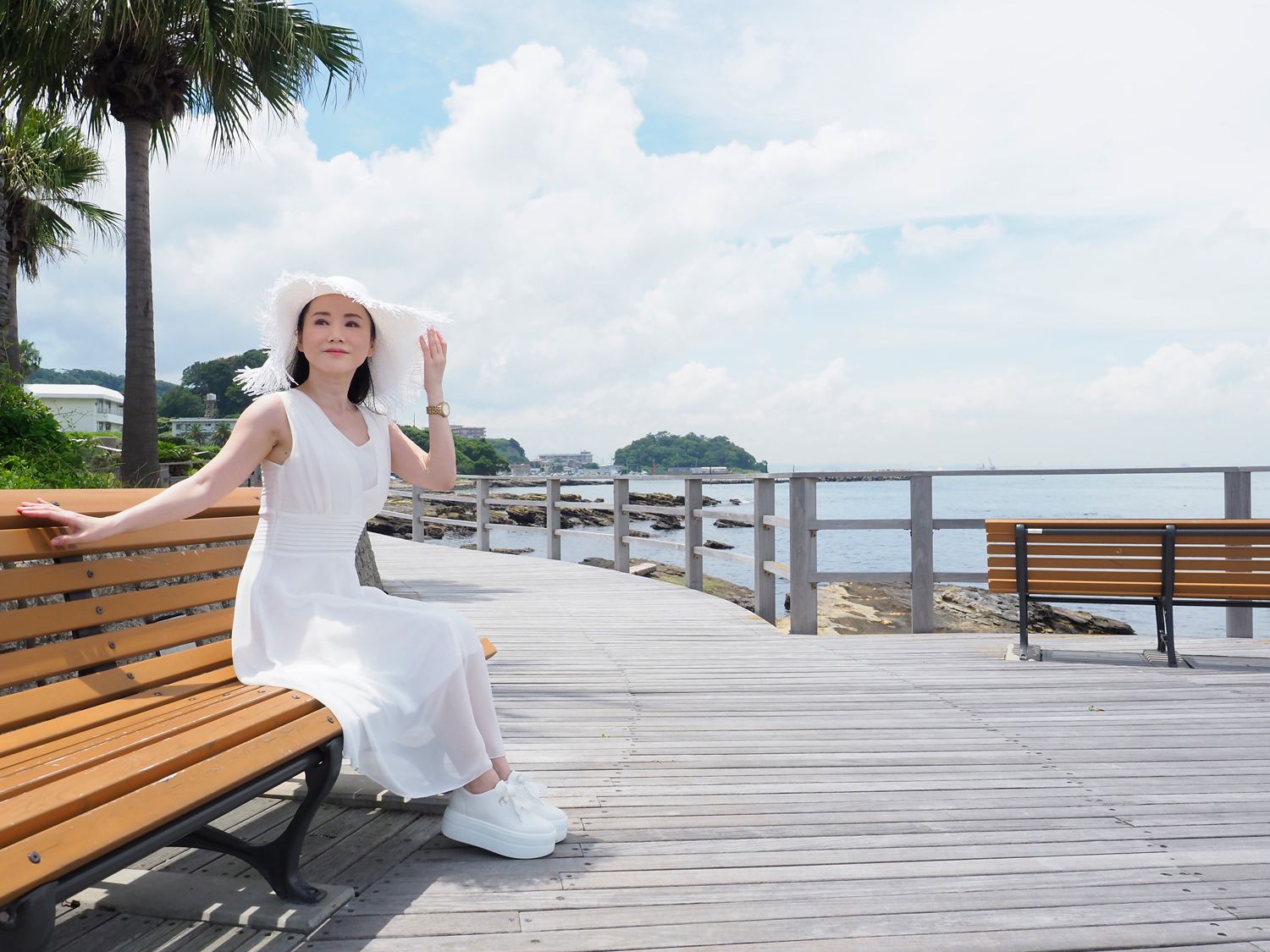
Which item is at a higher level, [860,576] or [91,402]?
[91,402]

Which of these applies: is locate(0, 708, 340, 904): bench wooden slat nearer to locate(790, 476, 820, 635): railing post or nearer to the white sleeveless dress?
the white sleeveless dress

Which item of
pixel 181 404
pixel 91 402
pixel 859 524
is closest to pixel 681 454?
pixel 91 402

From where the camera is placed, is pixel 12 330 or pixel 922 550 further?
pixel 12 330

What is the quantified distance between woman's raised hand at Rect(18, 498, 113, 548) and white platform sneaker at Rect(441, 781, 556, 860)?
1.03 meters

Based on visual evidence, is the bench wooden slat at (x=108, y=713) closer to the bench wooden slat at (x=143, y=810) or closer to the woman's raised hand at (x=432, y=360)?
the bench wooden slat at (x=143, y=810)

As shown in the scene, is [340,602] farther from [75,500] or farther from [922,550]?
[922,550]

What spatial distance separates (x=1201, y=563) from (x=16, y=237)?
18341mm

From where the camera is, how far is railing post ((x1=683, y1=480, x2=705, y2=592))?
729cm

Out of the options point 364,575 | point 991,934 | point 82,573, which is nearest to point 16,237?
point 364,575

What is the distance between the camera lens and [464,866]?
2.15 metres

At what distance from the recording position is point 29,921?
4.10ft

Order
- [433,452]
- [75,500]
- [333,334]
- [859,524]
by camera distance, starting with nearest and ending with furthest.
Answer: [75,500]
[333,334]
[433,452]
[859,524]

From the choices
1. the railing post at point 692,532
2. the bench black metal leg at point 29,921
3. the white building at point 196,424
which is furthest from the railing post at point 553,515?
the white building at point 196,424

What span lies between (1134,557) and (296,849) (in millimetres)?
4348
